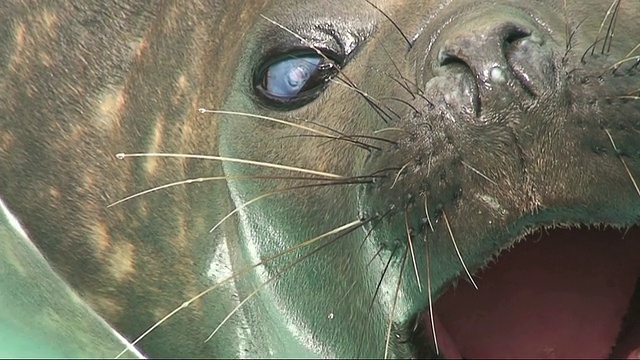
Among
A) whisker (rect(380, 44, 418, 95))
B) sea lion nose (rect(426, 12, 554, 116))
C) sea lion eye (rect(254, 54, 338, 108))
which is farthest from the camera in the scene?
sea lion eye (rect(254, 54, 338, 108))

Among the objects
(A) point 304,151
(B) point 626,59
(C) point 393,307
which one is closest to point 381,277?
(C) point 393,307

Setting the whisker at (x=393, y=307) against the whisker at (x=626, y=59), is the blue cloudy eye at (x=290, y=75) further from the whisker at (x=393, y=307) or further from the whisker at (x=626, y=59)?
the whisker at (x=626, y=59)

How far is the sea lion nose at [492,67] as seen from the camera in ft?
5.86

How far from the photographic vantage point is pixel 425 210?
1.86 m

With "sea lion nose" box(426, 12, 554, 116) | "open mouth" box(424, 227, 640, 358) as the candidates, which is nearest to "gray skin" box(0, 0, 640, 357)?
"sea lion nose" box(426, 12, 554, 116)

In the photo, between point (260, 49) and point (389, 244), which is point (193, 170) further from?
point (389, 244)

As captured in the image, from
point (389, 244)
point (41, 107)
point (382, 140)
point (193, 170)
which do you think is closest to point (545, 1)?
point (382, 140)

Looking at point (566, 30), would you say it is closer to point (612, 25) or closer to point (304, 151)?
point (612, 25)

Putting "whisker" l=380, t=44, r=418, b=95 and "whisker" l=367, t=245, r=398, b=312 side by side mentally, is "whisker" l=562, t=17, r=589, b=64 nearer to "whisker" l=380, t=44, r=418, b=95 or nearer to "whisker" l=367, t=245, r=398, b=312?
"whisker" l=380, t=44, r=418, b=95

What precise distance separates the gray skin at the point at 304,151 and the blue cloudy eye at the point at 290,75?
30 millimetres

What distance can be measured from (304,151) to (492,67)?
19.6 inches

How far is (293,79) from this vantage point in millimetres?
2238

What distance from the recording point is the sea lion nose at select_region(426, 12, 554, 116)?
179cm

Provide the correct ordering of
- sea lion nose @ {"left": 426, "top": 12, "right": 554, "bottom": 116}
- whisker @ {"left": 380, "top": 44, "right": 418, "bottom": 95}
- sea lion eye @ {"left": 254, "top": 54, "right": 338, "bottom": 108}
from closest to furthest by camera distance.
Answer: sea lion nose @ {"left": 426, "top": 12, "right": 554, "bottom": 116}, whisker @ {"left": 380, "top": 44, "right": 418, "bottom": 95}, sea lion eye @ {"left": 254, "top": 54, "right": 338, "bottom": 108}
